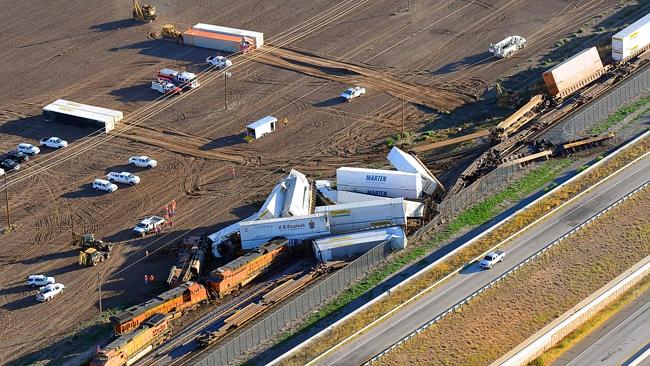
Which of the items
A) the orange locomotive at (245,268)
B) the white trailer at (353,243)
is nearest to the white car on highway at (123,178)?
the orange locomotive at (245,268)

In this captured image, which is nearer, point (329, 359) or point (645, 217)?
point (329, 359)

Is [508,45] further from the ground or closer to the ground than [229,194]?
further from the ground

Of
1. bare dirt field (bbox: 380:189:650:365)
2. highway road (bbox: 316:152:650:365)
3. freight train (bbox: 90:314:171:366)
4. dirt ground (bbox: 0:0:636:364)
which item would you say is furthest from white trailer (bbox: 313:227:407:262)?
freight train (bbox: 90:314:171:366)

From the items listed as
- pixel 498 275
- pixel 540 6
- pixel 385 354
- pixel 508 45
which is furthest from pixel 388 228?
pixel 540 6

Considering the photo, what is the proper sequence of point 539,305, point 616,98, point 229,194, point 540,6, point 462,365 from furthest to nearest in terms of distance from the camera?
point 540,6 → point 616,98 → point 229,194 → point 539,305 → point 462,365

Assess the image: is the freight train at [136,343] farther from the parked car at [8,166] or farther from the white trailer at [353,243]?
the parked car at [8,166]

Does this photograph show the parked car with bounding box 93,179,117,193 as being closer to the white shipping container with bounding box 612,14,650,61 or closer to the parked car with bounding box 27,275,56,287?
the parked car with bounding box 27,275,56,287

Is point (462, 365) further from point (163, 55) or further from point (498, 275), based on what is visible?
point (163, 55)
